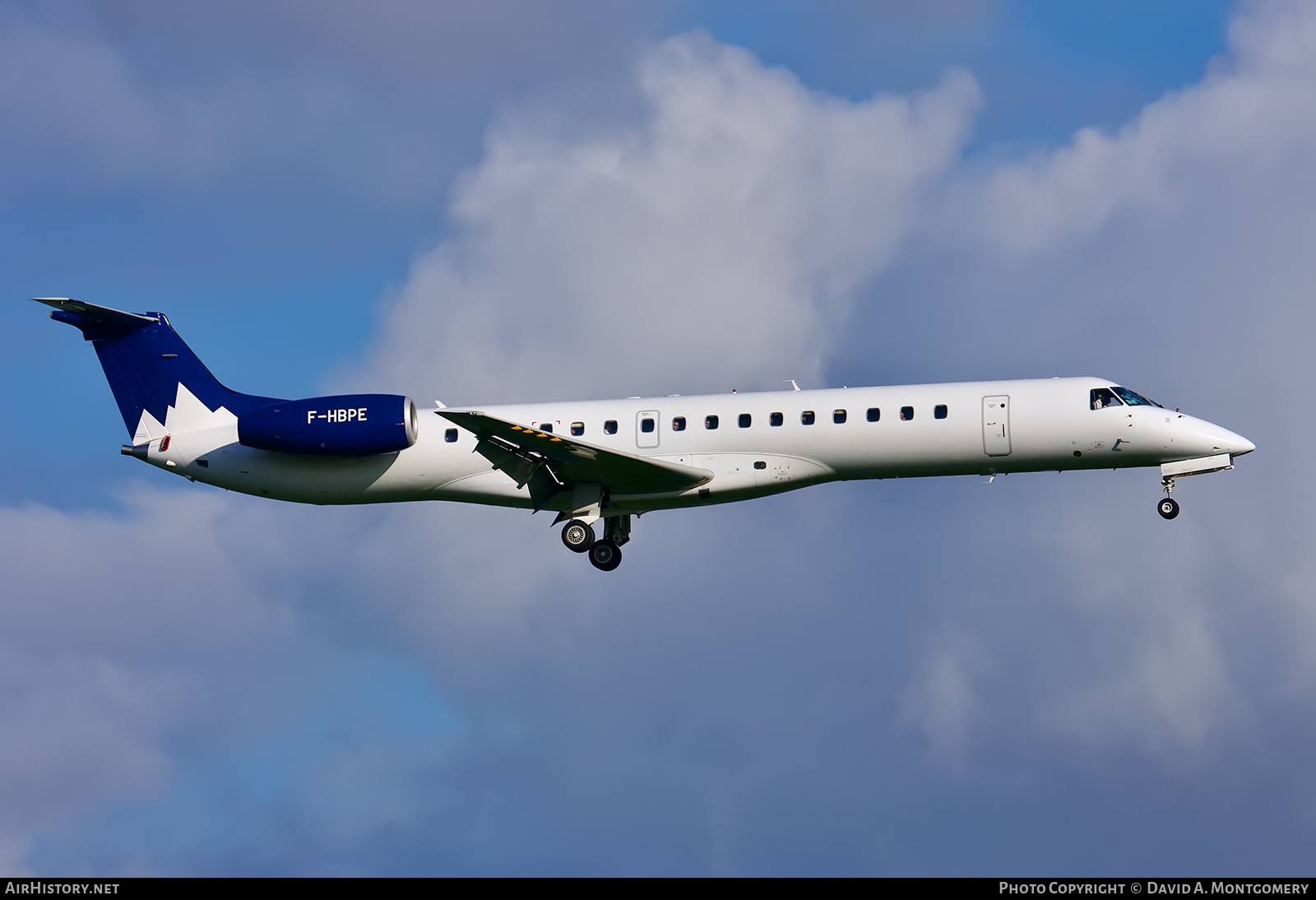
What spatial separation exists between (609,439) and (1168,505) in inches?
454

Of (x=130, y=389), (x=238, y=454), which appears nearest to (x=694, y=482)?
(x=238, y=454)

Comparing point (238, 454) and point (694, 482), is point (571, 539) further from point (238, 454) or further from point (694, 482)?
point (238, 454)

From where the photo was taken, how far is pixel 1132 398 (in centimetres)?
3108

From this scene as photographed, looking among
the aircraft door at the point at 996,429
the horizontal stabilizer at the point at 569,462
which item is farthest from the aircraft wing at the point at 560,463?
the aircraft door at the point at 996,429

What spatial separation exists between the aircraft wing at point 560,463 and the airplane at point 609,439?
0.16ft

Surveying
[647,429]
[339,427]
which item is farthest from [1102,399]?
[339,427]

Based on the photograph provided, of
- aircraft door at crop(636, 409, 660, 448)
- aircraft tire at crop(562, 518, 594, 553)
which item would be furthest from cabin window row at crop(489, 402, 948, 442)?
aircraft tire at crop(562, 518, 594, 553)

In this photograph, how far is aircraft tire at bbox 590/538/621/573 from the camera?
1336 inches

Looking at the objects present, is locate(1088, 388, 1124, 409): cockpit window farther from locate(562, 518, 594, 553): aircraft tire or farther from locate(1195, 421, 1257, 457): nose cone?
locate(562, 518, 594, 553): aircraft tire

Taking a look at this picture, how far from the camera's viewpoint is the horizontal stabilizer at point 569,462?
30.4 meters

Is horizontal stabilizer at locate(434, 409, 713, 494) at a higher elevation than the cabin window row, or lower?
lower

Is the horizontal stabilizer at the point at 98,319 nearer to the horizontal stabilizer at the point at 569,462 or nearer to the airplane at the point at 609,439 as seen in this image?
the airplane at the point at 609,439
